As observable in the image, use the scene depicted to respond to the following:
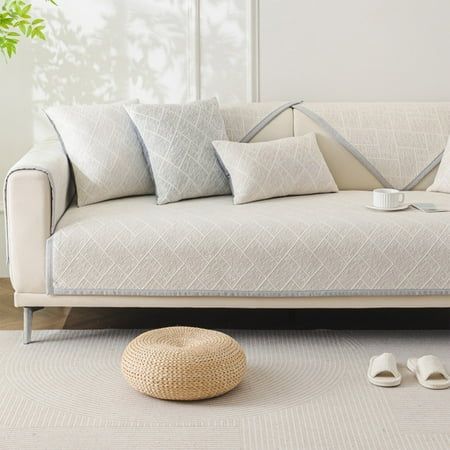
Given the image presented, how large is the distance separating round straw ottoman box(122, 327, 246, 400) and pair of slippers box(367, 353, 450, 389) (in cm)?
44

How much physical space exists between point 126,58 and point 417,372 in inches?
80.8

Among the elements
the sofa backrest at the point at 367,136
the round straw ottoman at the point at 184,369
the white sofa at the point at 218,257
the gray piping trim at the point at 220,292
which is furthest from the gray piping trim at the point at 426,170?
the round straw ottoman at the point at 184,369

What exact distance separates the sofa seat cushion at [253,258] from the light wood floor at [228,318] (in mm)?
Result: 376

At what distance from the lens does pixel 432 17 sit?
4027 millimetres

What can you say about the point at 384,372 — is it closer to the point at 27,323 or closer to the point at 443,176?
the point at 443,176

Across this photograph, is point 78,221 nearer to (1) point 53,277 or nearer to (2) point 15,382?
(1) point 53,277

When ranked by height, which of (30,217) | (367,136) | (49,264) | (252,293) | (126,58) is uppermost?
(126,58)

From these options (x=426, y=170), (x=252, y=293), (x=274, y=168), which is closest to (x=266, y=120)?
(x=274, y=168)

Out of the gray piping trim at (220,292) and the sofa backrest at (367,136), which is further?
the sofa backrest at (367,136)

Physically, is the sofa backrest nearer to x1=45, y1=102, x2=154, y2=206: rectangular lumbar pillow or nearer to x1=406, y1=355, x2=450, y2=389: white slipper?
x1=45, y1=102, x2=154, y2=206: rectangular lumbar pillow

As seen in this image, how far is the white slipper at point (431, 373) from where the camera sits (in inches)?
109

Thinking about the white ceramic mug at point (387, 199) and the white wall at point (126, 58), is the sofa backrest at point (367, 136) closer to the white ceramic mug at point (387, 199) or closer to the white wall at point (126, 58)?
the white wall at point (126, 58)

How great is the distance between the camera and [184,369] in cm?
264

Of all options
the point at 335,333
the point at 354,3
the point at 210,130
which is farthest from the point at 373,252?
the point at 354,3
